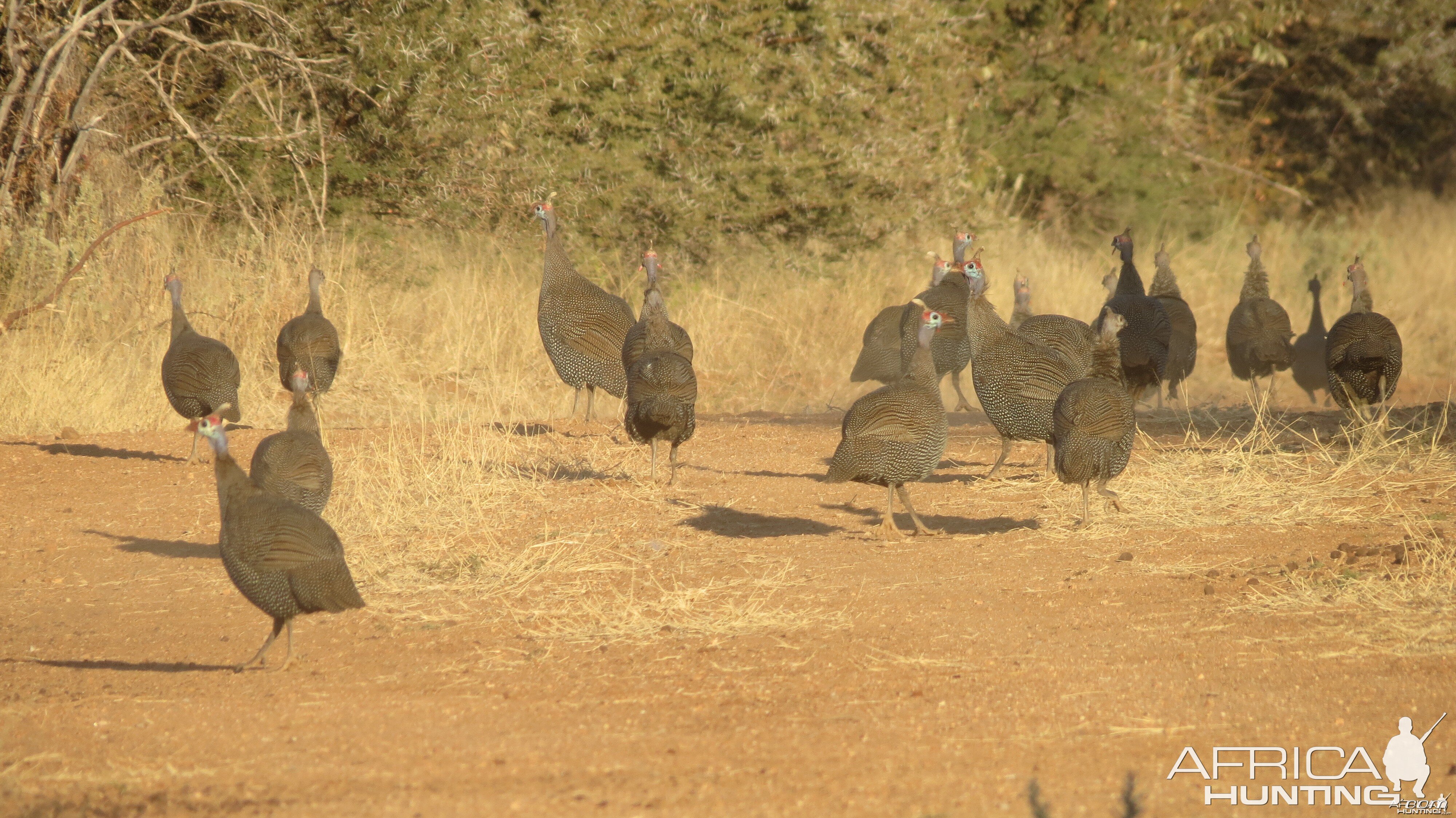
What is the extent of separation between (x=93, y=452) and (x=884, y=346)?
17.6 feet

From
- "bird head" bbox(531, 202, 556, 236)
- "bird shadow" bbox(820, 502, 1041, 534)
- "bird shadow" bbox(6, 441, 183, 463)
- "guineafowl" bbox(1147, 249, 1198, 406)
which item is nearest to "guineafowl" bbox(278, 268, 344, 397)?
"bird shadow" bbox(6, 441, 183, 463)

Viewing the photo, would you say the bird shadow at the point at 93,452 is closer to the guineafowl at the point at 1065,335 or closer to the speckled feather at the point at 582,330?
the speckled feather at the point at 582,330

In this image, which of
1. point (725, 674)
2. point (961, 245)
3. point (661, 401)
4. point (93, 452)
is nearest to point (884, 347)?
point (961, 245)

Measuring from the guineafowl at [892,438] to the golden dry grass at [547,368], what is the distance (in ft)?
2.35

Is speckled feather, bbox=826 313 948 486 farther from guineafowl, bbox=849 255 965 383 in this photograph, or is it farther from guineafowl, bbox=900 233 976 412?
guineafowl, bbox=849 255 965 383

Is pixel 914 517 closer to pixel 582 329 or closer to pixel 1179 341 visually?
pixel 582 329

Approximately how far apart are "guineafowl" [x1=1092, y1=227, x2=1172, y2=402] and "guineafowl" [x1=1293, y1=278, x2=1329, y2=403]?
8.95ft

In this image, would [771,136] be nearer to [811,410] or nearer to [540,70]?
[540,70]

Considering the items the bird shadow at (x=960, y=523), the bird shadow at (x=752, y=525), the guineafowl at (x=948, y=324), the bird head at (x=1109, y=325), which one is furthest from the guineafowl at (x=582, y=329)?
the bird head at (x=1109, y=325)

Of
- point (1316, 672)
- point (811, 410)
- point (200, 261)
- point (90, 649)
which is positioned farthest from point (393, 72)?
point (1316, 672)

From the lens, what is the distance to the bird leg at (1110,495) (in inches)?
261

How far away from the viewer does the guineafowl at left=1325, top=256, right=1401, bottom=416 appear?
328 inches

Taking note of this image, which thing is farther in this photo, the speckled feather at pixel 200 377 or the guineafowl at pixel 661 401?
the speckled feather at pixel 200 377

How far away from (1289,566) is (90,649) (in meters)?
4.75
